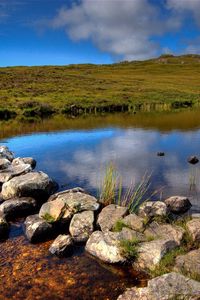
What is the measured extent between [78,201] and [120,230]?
2977mm

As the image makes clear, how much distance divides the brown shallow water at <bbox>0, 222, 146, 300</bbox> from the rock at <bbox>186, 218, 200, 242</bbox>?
2.49m

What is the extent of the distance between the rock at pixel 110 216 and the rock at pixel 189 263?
373cm

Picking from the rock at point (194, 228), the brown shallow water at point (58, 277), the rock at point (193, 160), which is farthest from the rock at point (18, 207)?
the rock at point (193, 160)

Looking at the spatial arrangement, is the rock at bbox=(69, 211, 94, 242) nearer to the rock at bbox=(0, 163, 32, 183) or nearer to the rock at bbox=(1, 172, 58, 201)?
the rock at bbox=(1, 172, 58, 201)

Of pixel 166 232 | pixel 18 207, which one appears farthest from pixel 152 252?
pixel 18 207

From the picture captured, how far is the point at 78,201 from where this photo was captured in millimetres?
16672

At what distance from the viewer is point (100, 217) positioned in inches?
609

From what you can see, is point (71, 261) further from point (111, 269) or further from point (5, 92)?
point (5, 92)

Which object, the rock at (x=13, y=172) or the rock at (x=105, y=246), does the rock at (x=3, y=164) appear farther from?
the rock at (x=105, y=246)

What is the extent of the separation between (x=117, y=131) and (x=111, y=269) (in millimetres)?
32304

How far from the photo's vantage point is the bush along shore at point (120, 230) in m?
10.5

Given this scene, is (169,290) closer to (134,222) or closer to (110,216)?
(134,222)

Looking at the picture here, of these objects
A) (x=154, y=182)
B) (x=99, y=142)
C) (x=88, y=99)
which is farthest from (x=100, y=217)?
(x=88, y=99)

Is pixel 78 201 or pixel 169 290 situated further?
pixel 78 201
